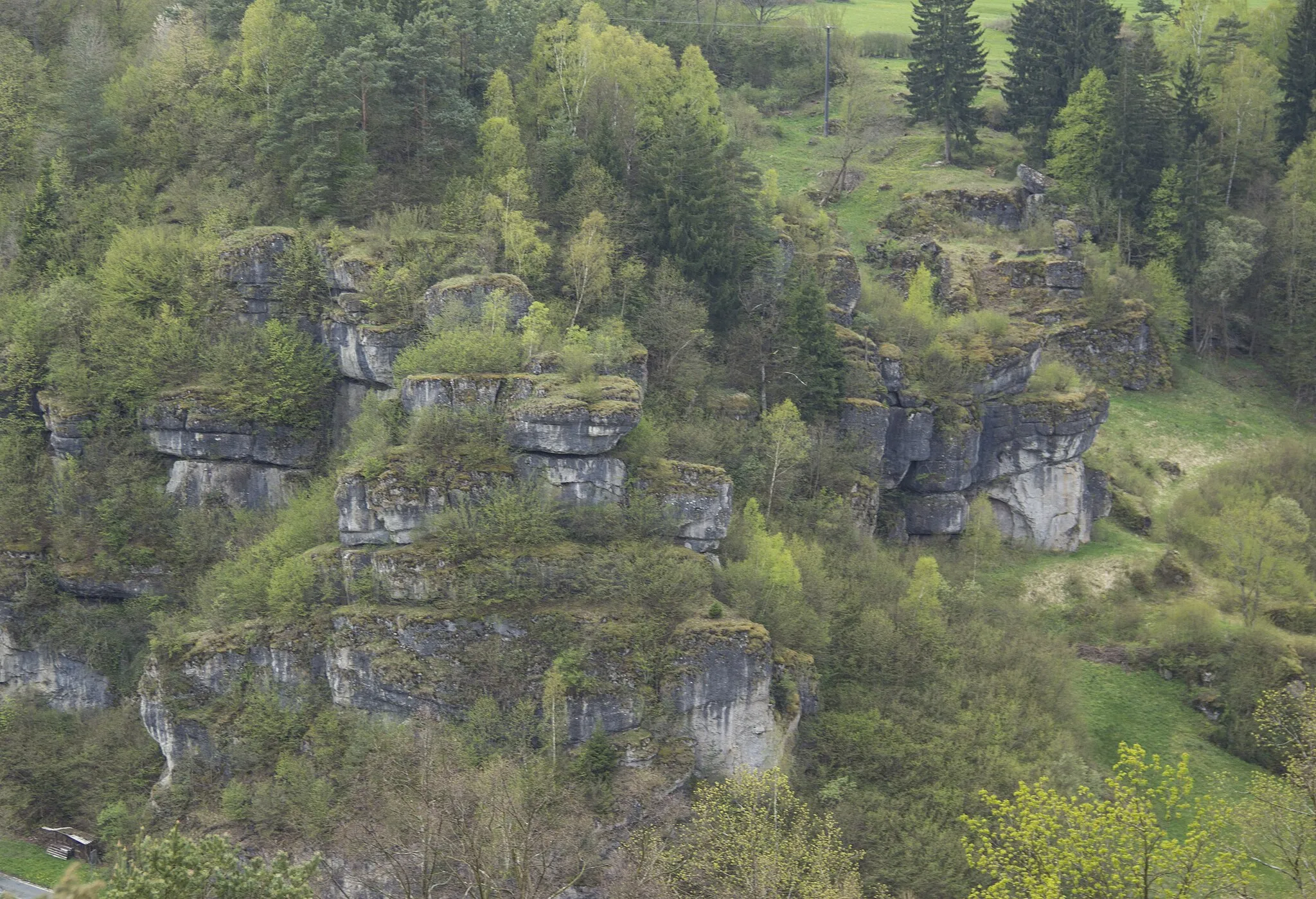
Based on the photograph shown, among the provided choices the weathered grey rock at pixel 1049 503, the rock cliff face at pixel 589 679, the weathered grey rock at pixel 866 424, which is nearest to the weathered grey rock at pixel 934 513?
the weathered grey rock at pixel 1049 503

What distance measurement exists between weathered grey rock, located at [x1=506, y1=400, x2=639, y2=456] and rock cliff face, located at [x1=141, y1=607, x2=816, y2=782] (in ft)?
16.7

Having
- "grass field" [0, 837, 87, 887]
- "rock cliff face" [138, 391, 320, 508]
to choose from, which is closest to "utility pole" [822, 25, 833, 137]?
"rock cliff face" [138, 391, 320, 508]

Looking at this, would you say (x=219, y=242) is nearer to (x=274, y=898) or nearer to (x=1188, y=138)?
(x=274, y=898)

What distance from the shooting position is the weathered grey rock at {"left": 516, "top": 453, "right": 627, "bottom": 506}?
4122cm

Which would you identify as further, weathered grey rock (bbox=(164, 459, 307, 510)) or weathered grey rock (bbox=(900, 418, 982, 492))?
weathered grey rock (bbox=(900, 418, 982, 492))

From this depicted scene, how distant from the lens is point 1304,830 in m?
28.2

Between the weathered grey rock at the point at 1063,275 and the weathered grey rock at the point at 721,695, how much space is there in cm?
3099

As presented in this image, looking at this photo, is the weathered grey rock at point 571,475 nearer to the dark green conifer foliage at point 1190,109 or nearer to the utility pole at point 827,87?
the dark green conifer foliage at point 1190,109

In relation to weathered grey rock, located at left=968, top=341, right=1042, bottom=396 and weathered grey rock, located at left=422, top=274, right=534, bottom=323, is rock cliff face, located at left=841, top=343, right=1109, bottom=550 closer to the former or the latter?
weathered grey rock, located at left=968, top=341, right=1042, bottom=396

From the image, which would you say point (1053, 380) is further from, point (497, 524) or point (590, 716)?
point (590, 716)

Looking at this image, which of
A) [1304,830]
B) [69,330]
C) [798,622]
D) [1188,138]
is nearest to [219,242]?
[69,330]

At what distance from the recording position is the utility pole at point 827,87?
3061 inches

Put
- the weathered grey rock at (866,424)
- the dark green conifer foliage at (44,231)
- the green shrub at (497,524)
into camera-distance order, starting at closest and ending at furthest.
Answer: the green shrub at (497,524)
the weathered grey rock at (866,424)
the dark green conifer foliage at (44,231)

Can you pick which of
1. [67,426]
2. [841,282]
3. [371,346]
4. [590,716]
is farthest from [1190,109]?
[67,426]
